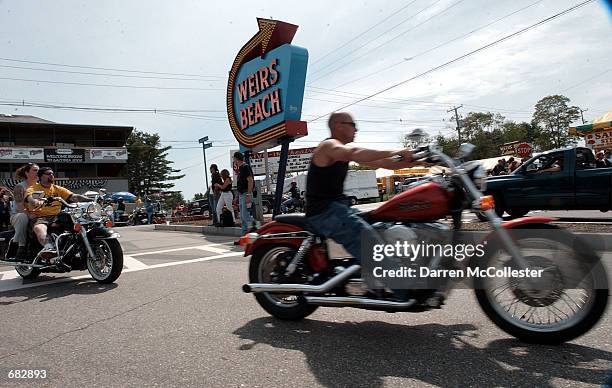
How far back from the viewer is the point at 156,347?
292 centimetres

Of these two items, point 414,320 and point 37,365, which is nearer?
point 37,365

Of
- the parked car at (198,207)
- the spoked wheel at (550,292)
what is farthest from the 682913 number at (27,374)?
the parked car at (198,207)

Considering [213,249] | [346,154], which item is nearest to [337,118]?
[346,154]

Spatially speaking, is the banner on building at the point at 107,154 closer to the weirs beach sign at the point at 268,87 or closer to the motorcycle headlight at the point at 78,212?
the weirs beach sign at the point at 268,87

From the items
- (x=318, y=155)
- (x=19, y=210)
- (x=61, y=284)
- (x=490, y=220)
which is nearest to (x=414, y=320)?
(x=490, y=220)

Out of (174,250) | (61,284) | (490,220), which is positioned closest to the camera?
(490,220)

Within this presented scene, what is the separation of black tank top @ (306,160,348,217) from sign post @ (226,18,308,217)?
27.8ft

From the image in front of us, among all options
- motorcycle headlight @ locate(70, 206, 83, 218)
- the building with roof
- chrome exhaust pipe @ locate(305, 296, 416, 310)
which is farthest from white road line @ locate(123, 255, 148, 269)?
the building with roof

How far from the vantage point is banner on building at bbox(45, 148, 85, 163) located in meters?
41.3

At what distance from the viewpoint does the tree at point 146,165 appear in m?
63.2

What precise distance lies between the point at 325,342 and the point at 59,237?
4587mm

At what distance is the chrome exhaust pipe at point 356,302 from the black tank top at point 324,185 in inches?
26.6

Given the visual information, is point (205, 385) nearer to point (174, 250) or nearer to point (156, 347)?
point (156, 347)

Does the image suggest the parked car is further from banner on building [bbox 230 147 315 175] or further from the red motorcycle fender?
the red motorcycle fender
